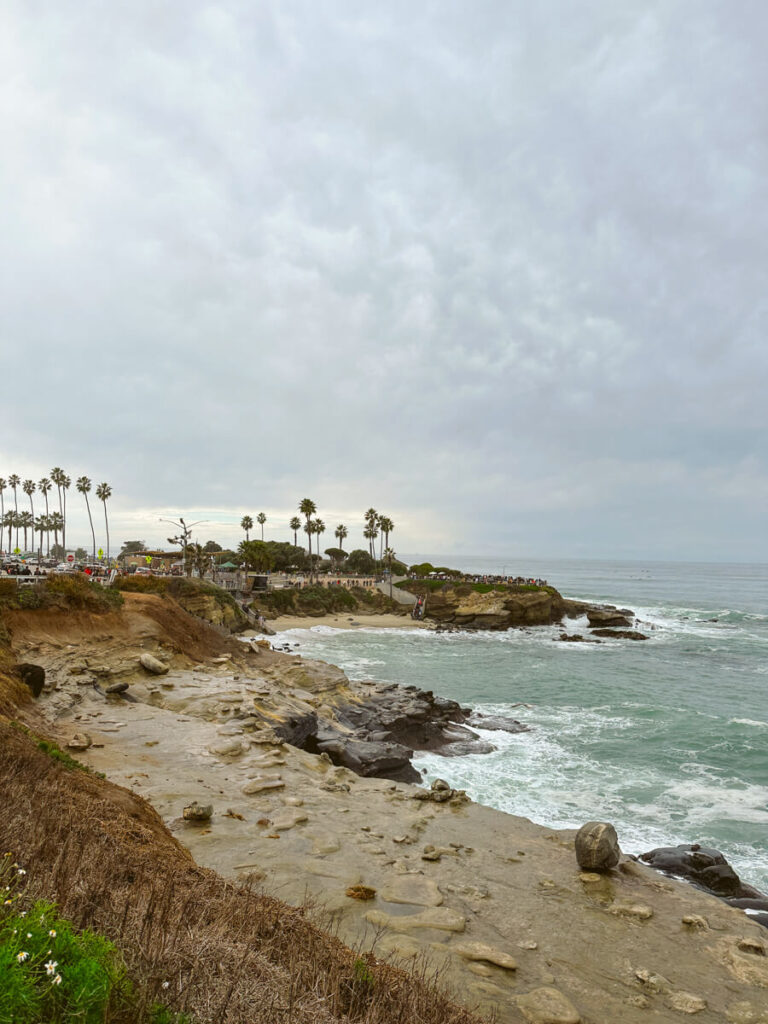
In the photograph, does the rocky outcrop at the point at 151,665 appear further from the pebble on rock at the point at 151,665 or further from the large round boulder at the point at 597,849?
the large round boulder at the point at 597,849

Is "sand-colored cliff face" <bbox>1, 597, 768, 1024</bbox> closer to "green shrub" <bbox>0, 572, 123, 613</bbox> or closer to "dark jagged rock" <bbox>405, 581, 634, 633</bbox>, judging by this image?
"green shrub" <bbox>0, 572, 123, 613</bbox>

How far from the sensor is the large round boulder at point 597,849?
11.0 m

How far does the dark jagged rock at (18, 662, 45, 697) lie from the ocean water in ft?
47.0

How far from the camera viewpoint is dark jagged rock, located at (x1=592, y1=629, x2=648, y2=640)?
64.6 meters

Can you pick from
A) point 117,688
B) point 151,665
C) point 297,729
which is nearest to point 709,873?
point 297,729

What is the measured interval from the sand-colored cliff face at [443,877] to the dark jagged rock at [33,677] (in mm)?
490

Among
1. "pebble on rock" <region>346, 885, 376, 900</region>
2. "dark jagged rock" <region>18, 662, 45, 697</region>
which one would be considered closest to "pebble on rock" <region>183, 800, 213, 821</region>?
"pebble on rock" <region>346, 885, 376, 900</region>

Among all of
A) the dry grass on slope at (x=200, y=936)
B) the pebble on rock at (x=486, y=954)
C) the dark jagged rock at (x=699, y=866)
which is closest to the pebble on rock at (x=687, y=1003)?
the pebble on rock at (x=486, y=954)

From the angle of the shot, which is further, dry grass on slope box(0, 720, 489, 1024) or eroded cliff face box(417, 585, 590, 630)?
eroded cliff face box(417, 585, 590, 630)

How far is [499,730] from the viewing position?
27.8 m

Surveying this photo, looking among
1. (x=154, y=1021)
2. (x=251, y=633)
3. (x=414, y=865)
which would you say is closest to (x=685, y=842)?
(x=414, y=865)

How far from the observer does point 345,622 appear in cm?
7394

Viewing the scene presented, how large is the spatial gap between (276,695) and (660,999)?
17941 millimetres

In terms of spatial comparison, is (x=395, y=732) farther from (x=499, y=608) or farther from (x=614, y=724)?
(x=499, y=608)
